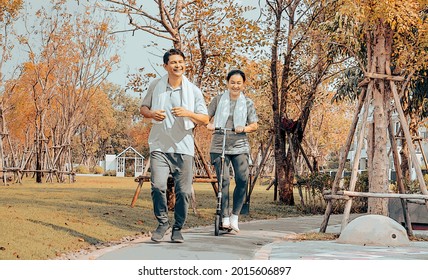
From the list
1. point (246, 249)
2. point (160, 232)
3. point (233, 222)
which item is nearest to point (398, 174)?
point (233, 222)

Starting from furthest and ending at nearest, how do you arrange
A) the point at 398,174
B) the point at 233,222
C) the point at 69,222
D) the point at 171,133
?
the point at 398,174 < the point at 69,222 < the point at 233,222 < the point at 171,133

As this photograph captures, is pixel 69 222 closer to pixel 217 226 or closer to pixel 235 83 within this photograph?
pixel 217 226

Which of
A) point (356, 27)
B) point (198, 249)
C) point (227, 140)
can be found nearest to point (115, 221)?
point (227, 140)

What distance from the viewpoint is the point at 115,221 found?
987 centimetres

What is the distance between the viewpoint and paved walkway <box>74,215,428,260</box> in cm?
674

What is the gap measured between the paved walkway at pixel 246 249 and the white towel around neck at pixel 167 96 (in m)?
1.08

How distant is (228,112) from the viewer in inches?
341

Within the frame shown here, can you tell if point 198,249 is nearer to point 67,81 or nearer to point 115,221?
point 115,221

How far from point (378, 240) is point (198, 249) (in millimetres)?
1778

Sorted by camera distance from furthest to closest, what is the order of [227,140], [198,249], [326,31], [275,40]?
1. [275,40]
2. [326,31]
3. [227,140]
4. [198,249]

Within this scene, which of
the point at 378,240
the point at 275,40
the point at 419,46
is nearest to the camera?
the point at 378,240

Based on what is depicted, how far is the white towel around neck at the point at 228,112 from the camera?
28.4 feet

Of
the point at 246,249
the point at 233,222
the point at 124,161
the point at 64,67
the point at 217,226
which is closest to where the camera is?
the point at 246,249

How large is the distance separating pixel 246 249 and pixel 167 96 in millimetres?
1580
